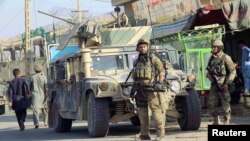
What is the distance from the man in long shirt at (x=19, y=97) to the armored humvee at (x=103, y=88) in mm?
1414

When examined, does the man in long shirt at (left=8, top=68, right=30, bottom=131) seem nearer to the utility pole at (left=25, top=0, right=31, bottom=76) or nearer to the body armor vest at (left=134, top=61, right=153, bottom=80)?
the body armor vest at (left=134, top=61, right=153, bottom=80)

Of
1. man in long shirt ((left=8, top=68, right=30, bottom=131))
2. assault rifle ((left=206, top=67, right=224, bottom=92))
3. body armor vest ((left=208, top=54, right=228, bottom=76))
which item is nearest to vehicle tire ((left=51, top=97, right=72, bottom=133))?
man in long shirt ((left=8, top=68, right=30, bottom=131))

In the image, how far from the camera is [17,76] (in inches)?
616

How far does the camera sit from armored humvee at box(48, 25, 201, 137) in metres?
11.1

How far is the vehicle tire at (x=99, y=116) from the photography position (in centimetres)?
1114

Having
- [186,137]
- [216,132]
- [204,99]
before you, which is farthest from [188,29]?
[216,132]

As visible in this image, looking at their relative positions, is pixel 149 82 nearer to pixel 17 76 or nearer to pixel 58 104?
pixel 58 104

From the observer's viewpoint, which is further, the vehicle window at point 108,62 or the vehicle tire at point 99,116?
the vehicle window at point 108,62

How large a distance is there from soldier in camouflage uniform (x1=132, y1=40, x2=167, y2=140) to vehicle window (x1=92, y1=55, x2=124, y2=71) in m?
2.55

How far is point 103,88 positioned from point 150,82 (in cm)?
170

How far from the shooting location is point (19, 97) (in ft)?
50.5

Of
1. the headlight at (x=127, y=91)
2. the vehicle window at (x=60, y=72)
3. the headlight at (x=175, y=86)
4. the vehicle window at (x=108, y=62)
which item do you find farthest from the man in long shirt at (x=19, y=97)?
the headlight at (x=175, y=86)

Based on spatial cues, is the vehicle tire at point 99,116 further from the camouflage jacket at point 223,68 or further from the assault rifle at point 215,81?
the camouflage jacket at point 223,68

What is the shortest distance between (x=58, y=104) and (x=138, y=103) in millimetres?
4664
